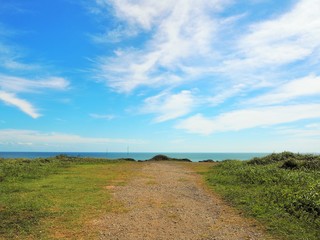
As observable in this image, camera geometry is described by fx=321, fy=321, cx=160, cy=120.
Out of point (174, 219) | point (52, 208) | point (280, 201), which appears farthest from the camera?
point (280, 201)

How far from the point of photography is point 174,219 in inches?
529

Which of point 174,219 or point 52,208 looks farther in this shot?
point 52,208

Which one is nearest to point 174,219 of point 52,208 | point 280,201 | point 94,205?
point 94,205

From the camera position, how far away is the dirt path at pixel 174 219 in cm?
1129

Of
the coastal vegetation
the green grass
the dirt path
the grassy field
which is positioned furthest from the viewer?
the green grass

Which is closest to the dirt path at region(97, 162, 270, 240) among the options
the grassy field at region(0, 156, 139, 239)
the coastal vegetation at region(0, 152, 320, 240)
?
the coastal vegetation at region(0, 152, 320, 240)

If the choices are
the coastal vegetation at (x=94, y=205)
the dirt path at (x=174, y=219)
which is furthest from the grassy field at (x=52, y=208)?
the dirt path at (x=174, y=219)

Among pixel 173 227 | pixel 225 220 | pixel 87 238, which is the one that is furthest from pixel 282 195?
pixel 87 238

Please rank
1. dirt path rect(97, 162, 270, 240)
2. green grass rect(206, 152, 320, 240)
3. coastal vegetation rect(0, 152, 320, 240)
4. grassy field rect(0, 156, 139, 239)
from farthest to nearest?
green grass rect(206, 152, 320, 240) → coastal vegetation rect(0, 152, 320, 240) → grassy field rect(0, 156, 139, 239) → dirt path rect(97, 162, 270, 240)

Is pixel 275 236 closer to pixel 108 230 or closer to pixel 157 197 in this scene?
pixel 108 230

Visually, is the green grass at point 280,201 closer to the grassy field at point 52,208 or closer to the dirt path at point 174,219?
the dirt path at point 174,219

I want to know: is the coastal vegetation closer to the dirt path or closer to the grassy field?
the grassy field

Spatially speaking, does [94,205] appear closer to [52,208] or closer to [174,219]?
[52,208]

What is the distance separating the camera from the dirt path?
1129cm
